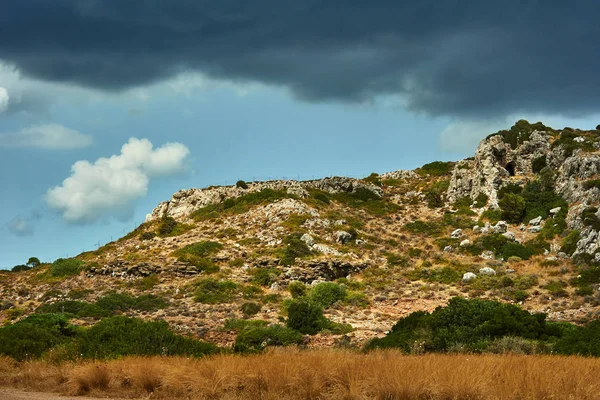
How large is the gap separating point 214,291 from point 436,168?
198 feet

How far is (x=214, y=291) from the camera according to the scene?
38188 millimetres

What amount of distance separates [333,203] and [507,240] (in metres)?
24.6

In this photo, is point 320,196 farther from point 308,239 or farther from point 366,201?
point 308,239

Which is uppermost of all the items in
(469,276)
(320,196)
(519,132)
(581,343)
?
(519,132)

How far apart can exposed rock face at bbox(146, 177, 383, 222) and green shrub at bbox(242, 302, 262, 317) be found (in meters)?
31.9

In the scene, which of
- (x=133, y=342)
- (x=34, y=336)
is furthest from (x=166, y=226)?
(x=133, y=342)

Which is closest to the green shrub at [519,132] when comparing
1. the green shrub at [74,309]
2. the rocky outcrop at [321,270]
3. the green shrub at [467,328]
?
the rocky outcrop at [321,270]

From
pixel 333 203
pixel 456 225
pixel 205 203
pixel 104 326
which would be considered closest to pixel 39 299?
pixel 104 326

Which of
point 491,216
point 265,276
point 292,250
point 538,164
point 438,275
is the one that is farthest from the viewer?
point 538,164

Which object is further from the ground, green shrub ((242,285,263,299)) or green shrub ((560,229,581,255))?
green shrub ((560,229,581,255))

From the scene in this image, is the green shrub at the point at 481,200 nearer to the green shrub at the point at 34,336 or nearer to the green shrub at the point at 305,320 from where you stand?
the green shrub at the point at 305,320

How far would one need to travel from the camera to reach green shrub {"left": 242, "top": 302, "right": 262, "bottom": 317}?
32406mm

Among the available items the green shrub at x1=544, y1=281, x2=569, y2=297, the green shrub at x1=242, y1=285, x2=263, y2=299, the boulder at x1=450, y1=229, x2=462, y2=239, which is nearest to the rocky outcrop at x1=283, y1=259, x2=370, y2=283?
the green shrub at x1=242, y1=285, x2=263, y2=299

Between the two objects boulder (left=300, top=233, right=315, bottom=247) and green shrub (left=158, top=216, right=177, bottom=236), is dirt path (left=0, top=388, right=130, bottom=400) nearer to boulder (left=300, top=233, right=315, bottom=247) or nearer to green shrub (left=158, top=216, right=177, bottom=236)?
boulder (left=300, top=233, right=315, bottom=247)
